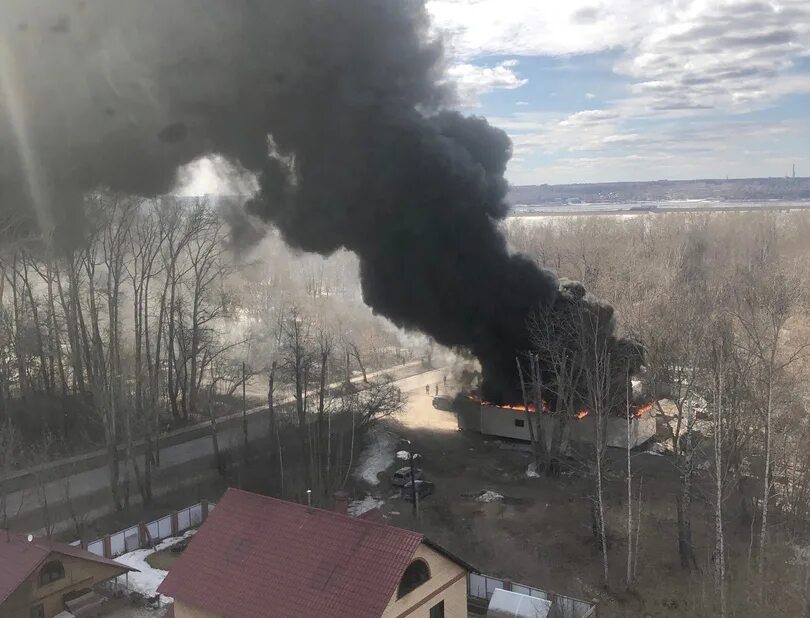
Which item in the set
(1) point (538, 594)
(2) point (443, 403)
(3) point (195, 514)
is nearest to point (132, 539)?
(3) point (195, 514)

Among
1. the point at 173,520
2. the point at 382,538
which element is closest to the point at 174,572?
the point at 382,538

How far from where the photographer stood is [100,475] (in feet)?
86.9

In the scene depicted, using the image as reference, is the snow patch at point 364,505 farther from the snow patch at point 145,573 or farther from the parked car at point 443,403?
the parked car at point 443,403

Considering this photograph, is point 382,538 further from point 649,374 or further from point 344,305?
point 344,305

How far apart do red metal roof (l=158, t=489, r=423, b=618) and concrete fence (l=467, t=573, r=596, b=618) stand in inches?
157

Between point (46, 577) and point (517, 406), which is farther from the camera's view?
point (517, 406)

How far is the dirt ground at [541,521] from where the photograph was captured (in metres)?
18.7

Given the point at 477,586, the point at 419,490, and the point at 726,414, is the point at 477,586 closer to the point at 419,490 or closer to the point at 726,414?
the point at 419,490

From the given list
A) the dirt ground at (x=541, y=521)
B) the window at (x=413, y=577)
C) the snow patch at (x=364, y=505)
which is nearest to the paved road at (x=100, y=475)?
the snow patch at (x=364, y=505)

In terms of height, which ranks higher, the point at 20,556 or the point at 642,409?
the point at 20,556

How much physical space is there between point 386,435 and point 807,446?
16725 mm

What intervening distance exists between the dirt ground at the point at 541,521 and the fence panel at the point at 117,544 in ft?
27.1

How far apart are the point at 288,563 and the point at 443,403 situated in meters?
22.8

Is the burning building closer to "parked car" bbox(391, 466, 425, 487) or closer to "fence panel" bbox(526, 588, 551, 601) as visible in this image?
"parked car" bbox(391, 466, 425, 487)
